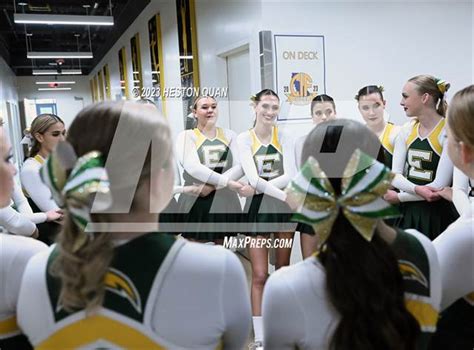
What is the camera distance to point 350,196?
2.97 feet

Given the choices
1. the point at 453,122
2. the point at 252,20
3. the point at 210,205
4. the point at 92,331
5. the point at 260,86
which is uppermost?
the point at 252,20

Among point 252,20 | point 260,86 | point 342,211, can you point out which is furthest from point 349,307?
point 252,20

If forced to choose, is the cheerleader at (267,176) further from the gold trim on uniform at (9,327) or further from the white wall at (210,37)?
the gold trim on uniform at (9,327)

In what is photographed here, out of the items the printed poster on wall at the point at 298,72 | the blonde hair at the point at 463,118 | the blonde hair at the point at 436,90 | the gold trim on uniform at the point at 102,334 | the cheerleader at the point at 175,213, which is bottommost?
the cheerleader at the point at 175,213

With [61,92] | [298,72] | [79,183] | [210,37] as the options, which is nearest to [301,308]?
[79,183]

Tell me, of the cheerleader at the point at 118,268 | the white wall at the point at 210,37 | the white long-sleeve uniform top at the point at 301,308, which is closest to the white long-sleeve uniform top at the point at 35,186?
the white wall at the point at 210,37

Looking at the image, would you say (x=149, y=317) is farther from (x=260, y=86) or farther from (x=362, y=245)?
(x=260, y=86)

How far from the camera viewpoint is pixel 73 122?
90 centimetres

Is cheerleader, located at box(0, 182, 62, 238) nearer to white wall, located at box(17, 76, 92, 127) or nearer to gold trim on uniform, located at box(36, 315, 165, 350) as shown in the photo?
gold trim on uniform, located at box(36, 315, 165, 350)

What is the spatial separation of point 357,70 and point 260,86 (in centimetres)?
102

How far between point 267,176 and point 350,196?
214cm

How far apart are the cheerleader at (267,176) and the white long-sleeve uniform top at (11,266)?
1.89 m

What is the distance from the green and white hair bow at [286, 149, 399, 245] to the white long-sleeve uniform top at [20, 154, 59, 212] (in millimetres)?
2060

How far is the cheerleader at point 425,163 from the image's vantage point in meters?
2.63
